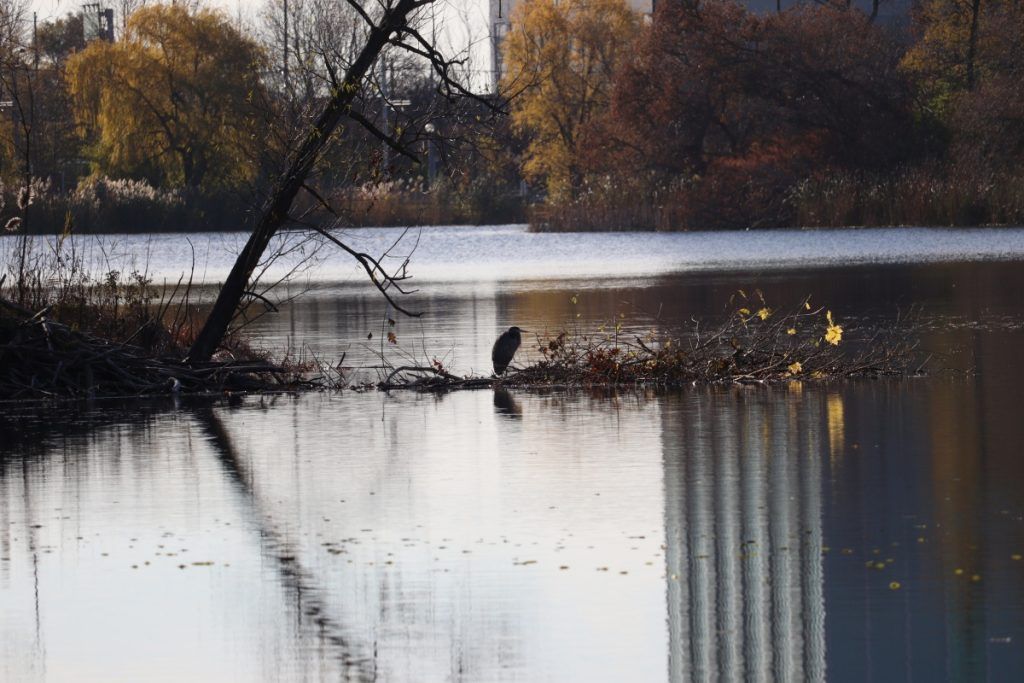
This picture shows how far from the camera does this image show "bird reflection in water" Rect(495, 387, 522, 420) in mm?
14969

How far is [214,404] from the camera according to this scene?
16250mm

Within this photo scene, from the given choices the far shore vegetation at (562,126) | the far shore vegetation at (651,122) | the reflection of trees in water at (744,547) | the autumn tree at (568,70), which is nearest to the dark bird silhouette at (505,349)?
the reflection of trees in water at (744,547)

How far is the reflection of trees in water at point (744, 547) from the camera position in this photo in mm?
7246

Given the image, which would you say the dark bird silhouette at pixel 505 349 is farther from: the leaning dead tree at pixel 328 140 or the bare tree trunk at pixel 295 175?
the bare tree trunk at pixel 295 175

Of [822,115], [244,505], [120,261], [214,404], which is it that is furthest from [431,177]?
[244,505]

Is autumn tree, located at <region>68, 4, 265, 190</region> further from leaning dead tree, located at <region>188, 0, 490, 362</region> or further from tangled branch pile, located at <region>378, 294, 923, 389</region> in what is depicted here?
tangled branch pile, located at <region>378, 294, 923, 389</region>

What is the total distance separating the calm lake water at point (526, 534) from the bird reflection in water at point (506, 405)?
0.11 m

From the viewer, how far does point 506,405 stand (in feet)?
51.2

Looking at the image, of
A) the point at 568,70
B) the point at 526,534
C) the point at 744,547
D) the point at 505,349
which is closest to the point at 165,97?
the point at 568,70

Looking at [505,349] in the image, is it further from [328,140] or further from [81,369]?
[81,369]

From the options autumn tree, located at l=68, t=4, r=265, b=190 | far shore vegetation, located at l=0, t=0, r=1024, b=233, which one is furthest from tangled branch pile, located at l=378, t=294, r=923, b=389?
autumn tree, located at l=68, t=4, r=265, b=190

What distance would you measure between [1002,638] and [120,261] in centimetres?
4070

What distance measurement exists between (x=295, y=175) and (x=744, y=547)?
9234mm

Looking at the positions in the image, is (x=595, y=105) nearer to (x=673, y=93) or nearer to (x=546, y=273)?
(x=673, y=93)
